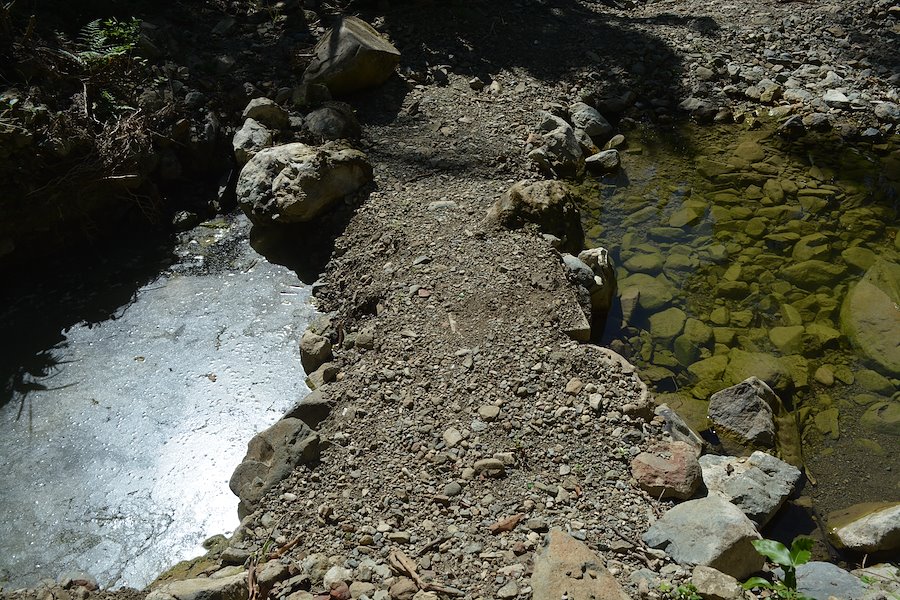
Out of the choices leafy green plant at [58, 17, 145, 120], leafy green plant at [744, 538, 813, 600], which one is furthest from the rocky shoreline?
leafy green plant at [58, 17, 145, 120]

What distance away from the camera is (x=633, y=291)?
4715 millimetres

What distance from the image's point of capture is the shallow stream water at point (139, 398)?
3.51 metres

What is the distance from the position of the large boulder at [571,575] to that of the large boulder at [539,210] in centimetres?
235

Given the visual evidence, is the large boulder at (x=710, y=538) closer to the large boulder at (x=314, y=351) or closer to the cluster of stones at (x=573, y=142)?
the large boulder at (x=314, y=351)

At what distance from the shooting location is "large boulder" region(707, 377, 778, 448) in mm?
3715

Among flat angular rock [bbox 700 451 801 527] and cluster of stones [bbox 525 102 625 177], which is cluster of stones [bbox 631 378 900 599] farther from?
cluster of stones [bbox 525 102 625 177]

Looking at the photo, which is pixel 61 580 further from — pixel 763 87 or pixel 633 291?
pixel 763 87

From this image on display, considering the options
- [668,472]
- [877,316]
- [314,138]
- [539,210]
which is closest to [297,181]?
[314,138]

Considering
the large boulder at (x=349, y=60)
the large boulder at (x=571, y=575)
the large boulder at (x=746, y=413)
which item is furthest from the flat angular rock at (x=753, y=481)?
the large boulder at (x=349, y=60)

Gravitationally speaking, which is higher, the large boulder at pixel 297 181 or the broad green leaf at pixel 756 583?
the broad green leaf at pixel 756 583

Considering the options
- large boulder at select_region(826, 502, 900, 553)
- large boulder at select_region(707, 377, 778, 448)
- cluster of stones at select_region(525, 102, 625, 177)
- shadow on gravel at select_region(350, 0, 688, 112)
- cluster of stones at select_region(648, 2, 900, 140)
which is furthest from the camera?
shadow on gravel at select_region(350, 0, 688, 112)

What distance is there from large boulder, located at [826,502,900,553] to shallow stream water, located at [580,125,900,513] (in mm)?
112

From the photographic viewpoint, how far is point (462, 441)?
3332mm

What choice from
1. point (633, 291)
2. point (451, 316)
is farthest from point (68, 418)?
point (633, 291)
